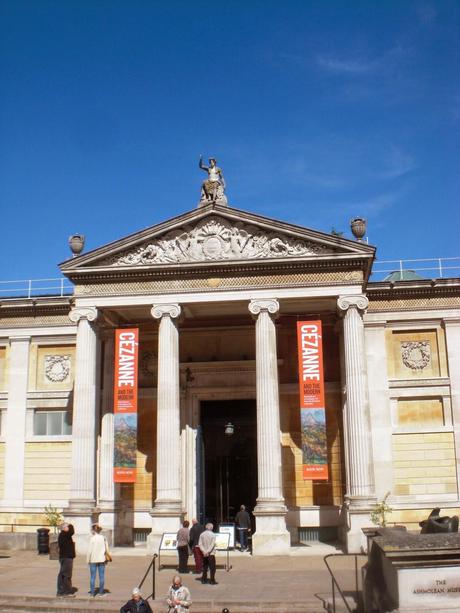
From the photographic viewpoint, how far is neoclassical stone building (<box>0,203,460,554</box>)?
85.3 feet

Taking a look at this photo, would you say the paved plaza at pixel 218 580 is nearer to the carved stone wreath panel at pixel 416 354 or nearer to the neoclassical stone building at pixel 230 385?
the neoclassical stone building at pixel 230 385

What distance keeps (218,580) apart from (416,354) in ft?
44.9

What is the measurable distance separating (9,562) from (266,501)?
8809 mm

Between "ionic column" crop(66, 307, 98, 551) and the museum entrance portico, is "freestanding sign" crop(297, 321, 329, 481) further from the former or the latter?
"ionic column" crop(66, 307, 98, 551)

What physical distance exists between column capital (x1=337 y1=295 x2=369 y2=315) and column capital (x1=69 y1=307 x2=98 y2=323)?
9.16 meters

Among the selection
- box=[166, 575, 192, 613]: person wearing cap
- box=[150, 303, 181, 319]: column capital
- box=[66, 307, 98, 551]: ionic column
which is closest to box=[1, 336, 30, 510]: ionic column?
box=[66, 307, 98, 551]: ionic column

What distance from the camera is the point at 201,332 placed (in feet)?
102

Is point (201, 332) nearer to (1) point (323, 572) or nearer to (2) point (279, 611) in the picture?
(1) point (323, 572)

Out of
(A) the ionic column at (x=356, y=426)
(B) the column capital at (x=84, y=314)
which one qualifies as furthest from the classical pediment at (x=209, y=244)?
(A) the ionic column at (x=356, y=426)

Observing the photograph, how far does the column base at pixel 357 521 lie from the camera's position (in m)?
24.1

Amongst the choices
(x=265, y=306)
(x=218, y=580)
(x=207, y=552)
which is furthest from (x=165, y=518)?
(x=265, y=306)

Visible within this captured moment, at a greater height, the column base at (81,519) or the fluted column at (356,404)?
the fluted column at (356,404)

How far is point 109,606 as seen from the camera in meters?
16.2

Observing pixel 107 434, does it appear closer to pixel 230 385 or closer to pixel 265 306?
pixel 230 385
